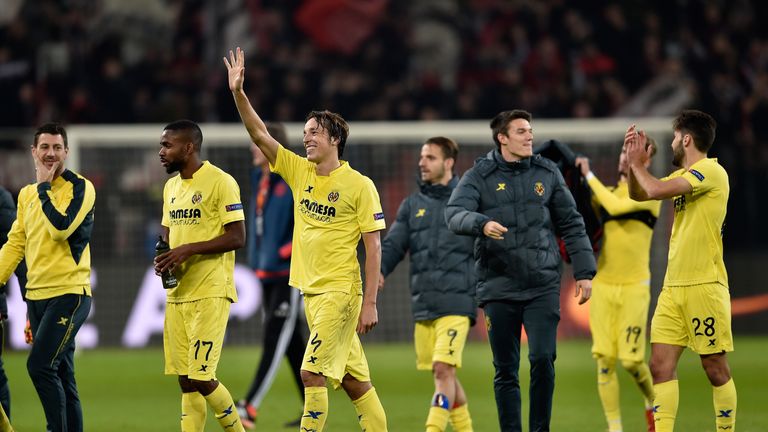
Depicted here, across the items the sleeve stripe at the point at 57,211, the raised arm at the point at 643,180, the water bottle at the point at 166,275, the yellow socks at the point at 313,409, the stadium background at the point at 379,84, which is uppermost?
the stadium background at the point at 379,84

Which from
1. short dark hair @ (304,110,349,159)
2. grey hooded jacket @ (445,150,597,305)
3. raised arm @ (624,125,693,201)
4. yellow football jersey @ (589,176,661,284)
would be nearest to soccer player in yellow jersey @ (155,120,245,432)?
short dark hair @ (304,110,349,159)

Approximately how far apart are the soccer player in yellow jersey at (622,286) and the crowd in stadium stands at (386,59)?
29.0 ft

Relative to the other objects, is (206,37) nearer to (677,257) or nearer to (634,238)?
(634,238)

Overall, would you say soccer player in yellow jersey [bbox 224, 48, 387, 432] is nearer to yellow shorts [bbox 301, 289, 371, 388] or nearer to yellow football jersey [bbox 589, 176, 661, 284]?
yellow shorts [bbox 301, 289, 371, 388]

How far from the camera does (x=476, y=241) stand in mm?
7824

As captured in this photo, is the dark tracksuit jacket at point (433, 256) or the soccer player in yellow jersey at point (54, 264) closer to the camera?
the soccer player in yellow jersey at point (54, 264)

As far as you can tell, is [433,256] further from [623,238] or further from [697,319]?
[697,319]

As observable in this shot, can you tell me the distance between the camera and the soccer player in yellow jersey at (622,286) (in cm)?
886

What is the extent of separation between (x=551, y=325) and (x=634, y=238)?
197 cm

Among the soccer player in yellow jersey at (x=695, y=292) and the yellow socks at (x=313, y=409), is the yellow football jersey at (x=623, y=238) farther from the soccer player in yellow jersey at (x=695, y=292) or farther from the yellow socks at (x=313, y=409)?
the yellow socks at (x=313, y=409)

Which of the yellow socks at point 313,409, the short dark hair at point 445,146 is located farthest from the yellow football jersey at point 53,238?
the short dark hair at point 445,146

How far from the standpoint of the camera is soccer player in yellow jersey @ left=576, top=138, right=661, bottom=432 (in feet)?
29.1

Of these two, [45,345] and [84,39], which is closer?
[45,345]

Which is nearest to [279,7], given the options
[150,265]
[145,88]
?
[145,88]
